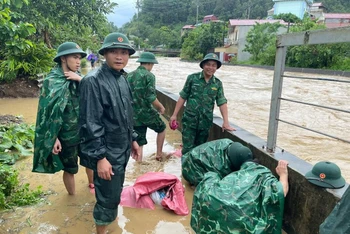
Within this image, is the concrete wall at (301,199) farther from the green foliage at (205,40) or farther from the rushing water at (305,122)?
the green foliage at (205,40)

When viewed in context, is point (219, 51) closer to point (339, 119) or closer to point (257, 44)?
point (257, 44)

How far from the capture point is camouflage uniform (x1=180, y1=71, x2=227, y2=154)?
3.90 meters

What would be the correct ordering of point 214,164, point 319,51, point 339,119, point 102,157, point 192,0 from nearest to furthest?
point 102,157 → point 214,164 → point 339,119 → point 319,51 → point 192,0

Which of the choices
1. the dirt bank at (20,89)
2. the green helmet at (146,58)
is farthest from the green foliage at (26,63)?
the green helmet at (146,58)

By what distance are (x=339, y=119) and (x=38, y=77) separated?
9.31 m

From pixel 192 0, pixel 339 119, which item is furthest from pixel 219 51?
pixel 192 0

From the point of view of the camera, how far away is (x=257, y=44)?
112ft

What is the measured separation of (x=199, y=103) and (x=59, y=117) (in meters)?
1.82

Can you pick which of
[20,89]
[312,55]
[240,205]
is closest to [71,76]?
[240,205]

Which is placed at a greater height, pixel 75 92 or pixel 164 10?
pixel 164 10

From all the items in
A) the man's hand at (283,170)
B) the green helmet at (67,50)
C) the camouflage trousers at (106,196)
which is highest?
the green helmet at (67,50)

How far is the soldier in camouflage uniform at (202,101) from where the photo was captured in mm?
3883

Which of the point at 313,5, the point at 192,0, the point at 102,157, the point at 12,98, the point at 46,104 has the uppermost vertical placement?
the point at 192,0

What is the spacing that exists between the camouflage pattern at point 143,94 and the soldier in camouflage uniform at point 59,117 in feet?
3.68
